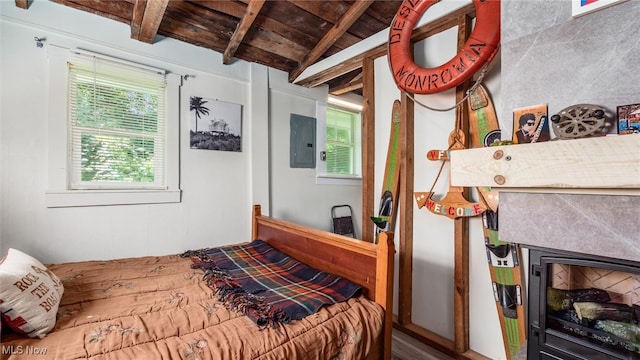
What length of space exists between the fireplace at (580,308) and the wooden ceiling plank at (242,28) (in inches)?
91.6

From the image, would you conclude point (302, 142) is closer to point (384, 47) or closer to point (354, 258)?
point (384, 47)

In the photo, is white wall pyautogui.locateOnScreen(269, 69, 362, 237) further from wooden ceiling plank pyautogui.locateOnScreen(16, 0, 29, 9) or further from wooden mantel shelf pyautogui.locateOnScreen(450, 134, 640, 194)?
wooden mantel shelf pyautogui.locateOnScreen(450, 134, 640, 194)

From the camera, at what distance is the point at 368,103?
247cm

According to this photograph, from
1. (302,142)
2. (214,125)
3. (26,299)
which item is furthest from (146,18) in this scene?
(26,299)

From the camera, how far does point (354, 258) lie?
155cm

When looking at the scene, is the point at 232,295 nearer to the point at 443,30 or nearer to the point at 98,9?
the point at 443,30

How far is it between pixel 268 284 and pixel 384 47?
2117 mm

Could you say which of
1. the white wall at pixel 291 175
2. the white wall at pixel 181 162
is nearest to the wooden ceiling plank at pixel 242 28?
the white wall at pixel 181 162

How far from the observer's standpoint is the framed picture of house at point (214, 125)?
8.58ft

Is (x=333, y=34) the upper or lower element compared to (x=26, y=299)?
upper

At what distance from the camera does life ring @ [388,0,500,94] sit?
4.99ft

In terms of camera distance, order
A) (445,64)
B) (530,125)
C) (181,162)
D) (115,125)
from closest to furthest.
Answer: (530,125) → (445,64) → (115,125) → (181,162)

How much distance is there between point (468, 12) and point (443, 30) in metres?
0.21

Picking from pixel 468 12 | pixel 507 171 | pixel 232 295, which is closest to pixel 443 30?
pixel 468 12
